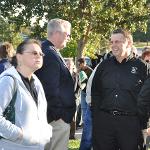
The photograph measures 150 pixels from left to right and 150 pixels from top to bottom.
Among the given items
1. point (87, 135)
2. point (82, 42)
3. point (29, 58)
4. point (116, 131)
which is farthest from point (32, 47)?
point (82, 42)

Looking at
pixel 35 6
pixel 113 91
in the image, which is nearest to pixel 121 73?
pixel 113 91

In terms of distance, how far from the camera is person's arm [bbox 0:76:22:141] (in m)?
4.09

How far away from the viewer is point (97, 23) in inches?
963

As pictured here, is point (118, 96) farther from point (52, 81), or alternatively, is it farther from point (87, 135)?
point (87, 135)

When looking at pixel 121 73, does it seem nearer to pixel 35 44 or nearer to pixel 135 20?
pixel 35 44

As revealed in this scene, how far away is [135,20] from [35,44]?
21059mm

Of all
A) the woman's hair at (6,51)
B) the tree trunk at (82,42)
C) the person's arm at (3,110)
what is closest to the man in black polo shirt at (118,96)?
the person's arm at (3,110)

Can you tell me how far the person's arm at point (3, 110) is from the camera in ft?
13.4

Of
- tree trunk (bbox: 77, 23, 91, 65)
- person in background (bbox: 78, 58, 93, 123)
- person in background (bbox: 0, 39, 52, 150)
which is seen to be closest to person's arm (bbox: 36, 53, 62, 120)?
person in background (bbox: 0, 39, 52, 150)

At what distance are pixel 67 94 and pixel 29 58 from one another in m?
0.96

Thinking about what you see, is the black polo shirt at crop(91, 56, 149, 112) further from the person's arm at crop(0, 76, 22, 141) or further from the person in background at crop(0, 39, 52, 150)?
the person's arm at crop(0, 76, 22, 141)

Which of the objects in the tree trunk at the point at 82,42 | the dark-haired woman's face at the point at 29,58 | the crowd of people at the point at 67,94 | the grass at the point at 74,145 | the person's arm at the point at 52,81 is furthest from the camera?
the tree trunk at the point at 82,42

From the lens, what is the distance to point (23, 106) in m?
4.21

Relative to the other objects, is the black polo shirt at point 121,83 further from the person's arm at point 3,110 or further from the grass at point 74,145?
the grass at point 74,145
